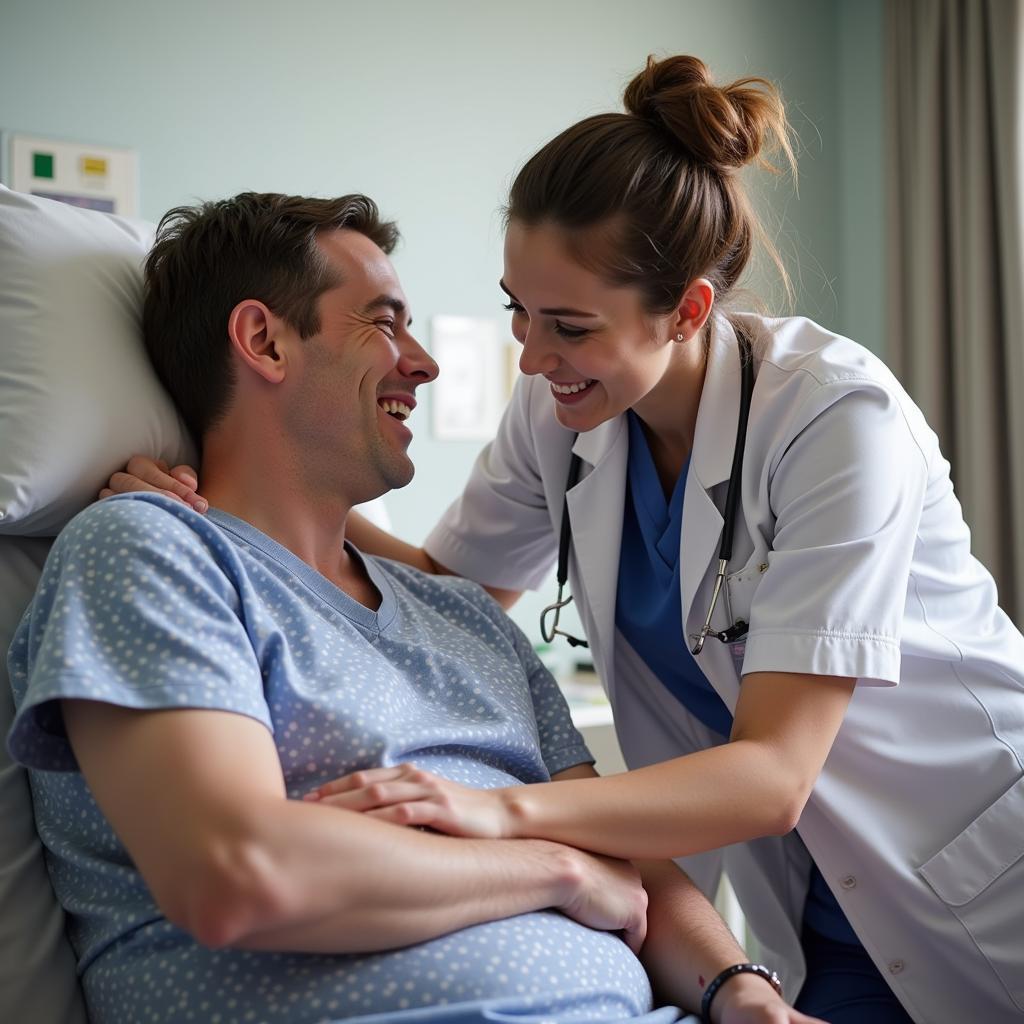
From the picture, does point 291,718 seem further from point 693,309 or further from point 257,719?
point 693,309

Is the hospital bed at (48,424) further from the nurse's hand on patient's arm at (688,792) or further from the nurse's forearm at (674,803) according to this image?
the nurse's forearm at (674,803)

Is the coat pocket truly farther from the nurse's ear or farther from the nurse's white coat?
the nurse's ear

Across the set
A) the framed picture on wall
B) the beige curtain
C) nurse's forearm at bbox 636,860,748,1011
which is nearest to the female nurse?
nurse's forearm at bbox 636,860,748,1011

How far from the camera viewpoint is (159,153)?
8.90 feet

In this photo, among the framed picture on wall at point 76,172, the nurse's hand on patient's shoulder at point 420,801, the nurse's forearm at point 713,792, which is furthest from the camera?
the framed picture on wall at point 76,172

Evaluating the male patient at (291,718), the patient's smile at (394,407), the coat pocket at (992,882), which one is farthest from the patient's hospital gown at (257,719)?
the coat pocket at (992,882)

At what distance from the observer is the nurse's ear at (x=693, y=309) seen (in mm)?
1380

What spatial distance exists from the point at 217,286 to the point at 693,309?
1.95ft

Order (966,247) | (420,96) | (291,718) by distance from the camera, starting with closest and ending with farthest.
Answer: (291,718), (420,96), (966,247)

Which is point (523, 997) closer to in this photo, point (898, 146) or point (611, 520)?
point (611, 520)

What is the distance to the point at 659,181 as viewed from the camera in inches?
52.2

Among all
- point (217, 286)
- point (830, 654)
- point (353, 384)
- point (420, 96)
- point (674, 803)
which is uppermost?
point (420, 96)

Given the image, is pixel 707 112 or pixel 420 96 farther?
pixel 420 96

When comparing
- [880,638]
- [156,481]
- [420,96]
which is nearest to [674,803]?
[880,638]
